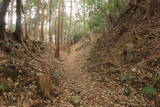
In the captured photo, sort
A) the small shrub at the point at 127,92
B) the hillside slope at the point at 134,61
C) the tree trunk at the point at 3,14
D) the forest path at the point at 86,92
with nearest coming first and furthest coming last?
the forest path at the point at 86,92, the small shrub at the point at 127,92, the hillside slope at the point at 134,61, the tree trunk at the point at 3,14

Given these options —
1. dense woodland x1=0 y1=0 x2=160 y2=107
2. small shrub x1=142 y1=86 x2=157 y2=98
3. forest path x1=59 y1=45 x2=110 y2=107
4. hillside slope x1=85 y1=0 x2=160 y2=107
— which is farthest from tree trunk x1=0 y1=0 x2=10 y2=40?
small shrub x1=142 y1=86 x2=157 y2=98

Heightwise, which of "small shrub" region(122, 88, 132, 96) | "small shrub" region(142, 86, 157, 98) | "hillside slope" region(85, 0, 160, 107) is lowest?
"small shrub" region(122, 88, 132, 96)

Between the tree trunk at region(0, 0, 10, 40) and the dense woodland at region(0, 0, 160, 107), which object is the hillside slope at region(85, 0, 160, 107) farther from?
the tree trunk at region(0, 0, 10, 40)

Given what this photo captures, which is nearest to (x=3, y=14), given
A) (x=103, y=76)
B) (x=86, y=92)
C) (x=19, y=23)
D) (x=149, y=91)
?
(x=19, y=23)

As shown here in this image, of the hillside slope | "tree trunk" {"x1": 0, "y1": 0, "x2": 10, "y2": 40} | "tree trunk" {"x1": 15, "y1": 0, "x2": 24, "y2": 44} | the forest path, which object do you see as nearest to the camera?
the forest path

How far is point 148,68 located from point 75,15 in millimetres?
31195

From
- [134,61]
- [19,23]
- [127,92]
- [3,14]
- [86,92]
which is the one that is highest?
[3,14]

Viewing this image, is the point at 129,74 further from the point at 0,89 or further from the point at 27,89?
the point at 0,89

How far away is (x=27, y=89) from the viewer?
6.40m

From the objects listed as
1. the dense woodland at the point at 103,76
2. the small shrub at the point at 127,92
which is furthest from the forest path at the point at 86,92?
the small shrub at the point at 127,92

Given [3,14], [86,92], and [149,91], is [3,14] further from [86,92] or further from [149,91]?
[149,91]

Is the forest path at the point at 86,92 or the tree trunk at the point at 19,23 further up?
the tree trunk at the point at 19,23

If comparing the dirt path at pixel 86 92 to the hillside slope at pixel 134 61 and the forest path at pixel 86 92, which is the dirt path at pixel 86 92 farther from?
the hillside slope at pixel 134 61

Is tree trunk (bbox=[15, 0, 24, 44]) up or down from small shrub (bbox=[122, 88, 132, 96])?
up
